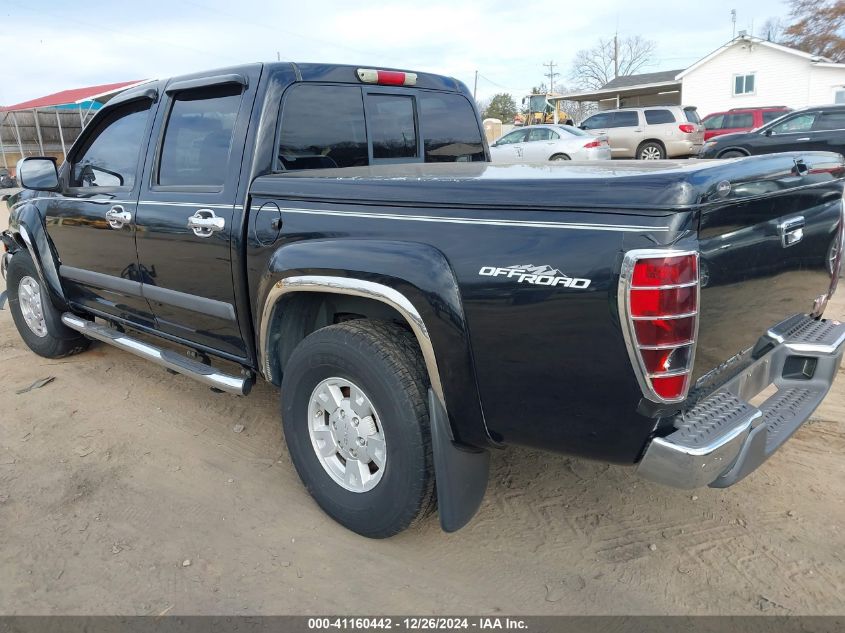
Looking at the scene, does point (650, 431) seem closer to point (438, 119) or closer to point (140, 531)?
point (140, 531)

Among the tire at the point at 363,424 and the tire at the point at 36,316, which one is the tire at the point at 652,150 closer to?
the tire at the point at 36,316

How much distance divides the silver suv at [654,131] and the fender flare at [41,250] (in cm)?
1657

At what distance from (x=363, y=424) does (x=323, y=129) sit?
1.59 metres

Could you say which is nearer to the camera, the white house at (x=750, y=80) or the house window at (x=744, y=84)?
the white house at (x=750, y=80)

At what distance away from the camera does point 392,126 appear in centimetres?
383

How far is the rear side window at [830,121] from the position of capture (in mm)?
13258

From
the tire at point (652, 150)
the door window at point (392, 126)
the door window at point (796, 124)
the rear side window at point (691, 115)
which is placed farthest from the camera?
the tire at point (652, 150)

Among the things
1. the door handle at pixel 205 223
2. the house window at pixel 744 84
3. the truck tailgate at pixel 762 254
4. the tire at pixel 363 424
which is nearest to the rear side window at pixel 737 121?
the house window at pixel 744 84

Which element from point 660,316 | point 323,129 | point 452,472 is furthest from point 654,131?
point 660,316

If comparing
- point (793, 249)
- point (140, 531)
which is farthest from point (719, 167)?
point (140, 531)

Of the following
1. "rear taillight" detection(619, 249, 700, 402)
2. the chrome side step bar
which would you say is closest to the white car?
the chrome side step bar

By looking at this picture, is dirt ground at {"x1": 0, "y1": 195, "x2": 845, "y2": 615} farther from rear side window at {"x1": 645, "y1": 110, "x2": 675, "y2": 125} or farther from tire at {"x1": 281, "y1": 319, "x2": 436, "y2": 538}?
rear side window at {"x1": 645, "y1": 110, "x2": 675, "y2": 125}

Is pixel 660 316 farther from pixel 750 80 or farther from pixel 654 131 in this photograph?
pixel 750 80

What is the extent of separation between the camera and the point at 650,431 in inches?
80.2
